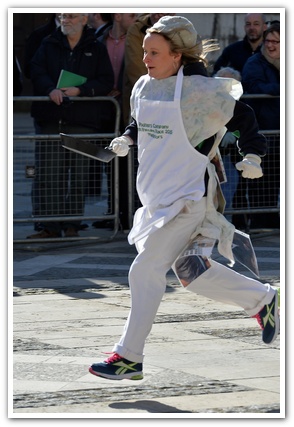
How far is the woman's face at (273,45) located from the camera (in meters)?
11.4

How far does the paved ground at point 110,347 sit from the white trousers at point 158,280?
0.24m

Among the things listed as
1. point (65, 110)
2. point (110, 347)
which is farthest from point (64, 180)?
point (110, 347)

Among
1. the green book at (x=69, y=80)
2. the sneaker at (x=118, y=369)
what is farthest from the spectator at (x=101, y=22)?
the sneaker at (x=118, y=369)

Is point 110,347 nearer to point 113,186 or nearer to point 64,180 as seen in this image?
point 64,180

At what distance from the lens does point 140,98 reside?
5.93 m

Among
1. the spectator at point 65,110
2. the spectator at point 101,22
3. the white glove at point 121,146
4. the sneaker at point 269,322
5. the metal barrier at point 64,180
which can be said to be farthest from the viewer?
the spectator at point 101,22

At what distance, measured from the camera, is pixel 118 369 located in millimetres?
5707

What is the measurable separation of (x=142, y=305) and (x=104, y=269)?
4.08 m

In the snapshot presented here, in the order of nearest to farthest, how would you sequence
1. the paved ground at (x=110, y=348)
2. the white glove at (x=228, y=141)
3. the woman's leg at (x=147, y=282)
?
the paved ground at (x=110, y=348), the woman's leg at (x=147, y=282), the white glove at (x=228, y=141)

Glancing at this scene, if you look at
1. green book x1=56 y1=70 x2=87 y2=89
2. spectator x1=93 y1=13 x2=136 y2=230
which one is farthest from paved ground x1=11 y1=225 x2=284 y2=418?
green book x1=56 y1=70 x2=87 y2=89

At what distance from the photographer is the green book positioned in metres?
11.1

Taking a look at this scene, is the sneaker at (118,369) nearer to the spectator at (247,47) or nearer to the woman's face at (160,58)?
the woman's face at (160,58)
